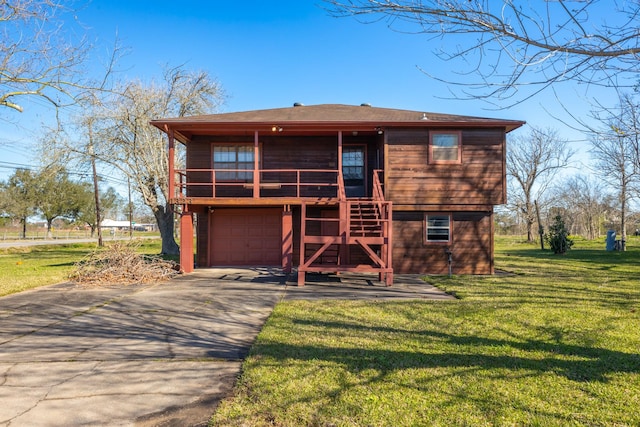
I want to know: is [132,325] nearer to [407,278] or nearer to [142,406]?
[142,406]

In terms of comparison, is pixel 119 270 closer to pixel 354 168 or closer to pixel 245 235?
pixel 245 235

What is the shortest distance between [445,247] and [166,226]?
16625 millimetres

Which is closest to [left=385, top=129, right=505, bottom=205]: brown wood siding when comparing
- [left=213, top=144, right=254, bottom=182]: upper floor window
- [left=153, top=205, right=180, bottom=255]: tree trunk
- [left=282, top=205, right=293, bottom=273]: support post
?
[left=282, top=205, right=293, bottom=273]: support post

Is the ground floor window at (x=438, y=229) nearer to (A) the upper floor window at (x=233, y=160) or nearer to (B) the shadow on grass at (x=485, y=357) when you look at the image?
(A) the upper floor window at (x=233, y=160)

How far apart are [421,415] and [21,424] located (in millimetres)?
3274

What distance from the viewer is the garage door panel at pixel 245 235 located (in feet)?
50.4

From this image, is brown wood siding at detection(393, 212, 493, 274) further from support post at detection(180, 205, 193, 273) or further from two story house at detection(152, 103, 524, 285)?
support post at detection(180, 205, 193, 273)

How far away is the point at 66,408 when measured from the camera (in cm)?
349

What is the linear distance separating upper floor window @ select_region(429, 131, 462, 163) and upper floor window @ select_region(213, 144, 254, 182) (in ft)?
22.3

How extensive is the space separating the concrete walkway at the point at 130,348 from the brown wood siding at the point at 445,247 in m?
3.16

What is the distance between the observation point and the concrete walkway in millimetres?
3486

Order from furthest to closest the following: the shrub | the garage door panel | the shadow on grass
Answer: the shrub, the garage door panel, the shadow on grass

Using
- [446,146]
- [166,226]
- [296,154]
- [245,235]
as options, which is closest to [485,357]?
[446,146]

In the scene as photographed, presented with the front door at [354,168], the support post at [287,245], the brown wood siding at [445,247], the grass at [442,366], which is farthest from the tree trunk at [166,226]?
the grass at [442,366]
